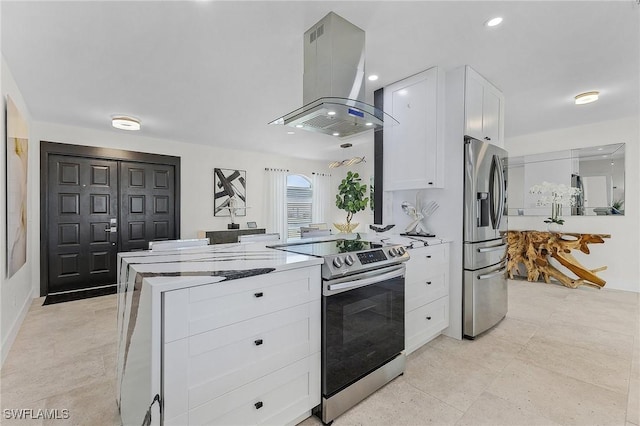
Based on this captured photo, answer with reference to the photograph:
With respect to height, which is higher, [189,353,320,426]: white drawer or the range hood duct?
the range hood duct

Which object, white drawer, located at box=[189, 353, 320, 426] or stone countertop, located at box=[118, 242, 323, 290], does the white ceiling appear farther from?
white drawer, located at box=[189, 353, 320, 426]

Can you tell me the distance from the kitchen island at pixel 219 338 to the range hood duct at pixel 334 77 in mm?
1121

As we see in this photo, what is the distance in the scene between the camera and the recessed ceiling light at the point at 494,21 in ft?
6.62

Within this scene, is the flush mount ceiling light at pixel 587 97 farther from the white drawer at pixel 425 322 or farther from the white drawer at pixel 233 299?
the white drawer at pixel 233 299

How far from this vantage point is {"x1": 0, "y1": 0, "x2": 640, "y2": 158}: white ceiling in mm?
1929

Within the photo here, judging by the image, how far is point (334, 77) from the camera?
2117mm

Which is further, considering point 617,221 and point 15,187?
point 617,221

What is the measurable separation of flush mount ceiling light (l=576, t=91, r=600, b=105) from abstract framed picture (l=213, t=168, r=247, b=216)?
5554mm

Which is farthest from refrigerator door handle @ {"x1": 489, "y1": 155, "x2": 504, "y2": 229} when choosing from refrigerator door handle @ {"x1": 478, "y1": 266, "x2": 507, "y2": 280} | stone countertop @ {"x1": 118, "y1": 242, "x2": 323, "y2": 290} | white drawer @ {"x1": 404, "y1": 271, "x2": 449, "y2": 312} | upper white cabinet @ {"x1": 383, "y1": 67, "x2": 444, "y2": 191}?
stone countertop @ {"x1": 118, "y1": 242, "x2": 323, "y2": 290}

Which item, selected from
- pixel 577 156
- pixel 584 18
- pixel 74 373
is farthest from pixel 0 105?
pixel 577 156

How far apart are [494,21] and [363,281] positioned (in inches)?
81.5

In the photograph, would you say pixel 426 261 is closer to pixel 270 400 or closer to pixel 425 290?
pixel 425 290

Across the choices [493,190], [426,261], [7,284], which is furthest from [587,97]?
[7,284]

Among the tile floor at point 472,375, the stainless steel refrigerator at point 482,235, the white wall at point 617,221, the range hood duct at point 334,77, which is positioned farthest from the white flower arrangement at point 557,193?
the range hood duct at point 334,77
